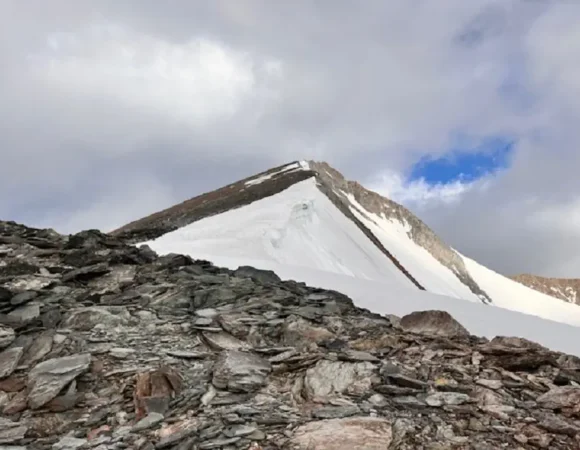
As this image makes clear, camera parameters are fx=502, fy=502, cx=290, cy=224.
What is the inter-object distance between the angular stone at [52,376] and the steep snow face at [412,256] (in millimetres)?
36210

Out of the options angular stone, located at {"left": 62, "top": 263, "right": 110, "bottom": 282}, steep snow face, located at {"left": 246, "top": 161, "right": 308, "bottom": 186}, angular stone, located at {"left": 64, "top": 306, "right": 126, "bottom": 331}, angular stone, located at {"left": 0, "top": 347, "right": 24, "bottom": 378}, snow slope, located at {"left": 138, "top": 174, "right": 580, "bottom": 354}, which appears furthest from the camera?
steep snow face, located at {"left": 246, "top": 161, "right": 308, "bottom": 186}

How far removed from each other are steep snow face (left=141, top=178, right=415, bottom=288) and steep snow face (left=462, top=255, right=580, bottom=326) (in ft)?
73.8

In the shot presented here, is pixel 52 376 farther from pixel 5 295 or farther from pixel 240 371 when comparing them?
pixel 5 295

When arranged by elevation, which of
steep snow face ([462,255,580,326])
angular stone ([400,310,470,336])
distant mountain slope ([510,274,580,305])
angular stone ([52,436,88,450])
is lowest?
angular stone ([52,436,88,450])

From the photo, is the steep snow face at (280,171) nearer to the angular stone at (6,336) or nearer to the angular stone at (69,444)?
the angular stone at (6,336)

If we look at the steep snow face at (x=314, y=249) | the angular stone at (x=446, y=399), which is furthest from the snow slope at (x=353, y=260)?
the angular stone at (x=446, y=399)

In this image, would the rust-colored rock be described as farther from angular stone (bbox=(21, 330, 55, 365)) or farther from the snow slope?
the snow slope

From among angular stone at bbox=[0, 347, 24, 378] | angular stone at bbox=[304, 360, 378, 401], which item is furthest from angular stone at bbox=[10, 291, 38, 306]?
angular stone at bbox=[304, 360, 378, 401]

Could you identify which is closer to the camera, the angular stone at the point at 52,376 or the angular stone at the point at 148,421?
the angular stone at the point at 148,421

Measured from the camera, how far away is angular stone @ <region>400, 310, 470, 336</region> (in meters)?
8.62

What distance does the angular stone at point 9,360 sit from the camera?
Answer: 6.93m

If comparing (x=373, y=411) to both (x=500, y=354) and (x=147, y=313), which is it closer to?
(x=500, y=354)

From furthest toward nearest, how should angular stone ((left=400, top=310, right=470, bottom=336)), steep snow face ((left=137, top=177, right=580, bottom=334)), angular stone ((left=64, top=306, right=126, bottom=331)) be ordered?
1. steep snow face ((left=137, top=177, right=580, bottom=334))
2. angular stone ((left=400, top=310, right=470, bottom=336))
3. angular stone ((left=64, top=306, right=126, bottom=331))

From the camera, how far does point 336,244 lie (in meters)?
30.9
